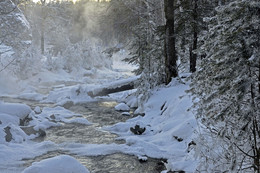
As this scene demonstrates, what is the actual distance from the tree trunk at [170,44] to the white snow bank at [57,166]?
7066mm

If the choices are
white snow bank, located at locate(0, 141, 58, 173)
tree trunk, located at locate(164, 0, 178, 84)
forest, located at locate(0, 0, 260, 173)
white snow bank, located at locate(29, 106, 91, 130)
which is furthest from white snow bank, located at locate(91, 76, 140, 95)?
white snow bank, located at locate(0, 141, 58, 173)

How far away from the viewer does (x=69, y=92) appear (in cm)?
1633

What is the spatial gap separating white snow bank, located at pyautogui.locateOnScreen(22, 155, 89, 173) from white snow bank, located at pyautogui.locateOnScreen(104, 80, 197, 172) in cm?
192

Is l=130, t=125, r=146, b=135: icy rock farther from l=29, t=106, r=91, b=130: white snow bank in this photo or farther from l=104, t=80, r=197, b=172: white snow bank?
l=29, t=106, r=91, b=130: white snow bank

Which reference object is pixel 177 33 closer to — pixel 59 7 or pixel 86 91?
pixel 86 91

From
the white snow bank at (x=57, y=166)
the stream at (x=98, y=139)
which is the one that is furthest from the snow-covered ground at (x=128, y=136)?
the stream at (x=98, y=139)

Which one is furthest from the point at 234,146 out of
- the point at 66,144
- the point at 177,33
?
the point at 177,33

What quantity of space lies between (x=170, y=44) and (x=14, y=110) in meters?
6.67

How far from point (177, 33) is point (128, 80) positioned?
4110 millimetres

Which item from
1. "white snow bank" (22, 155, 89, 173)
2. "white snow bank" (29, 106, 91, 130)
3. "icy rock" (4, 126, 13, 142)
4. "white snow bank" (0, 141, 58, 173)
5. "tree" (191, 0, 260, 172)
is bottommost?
"white snow bank" (29, 106, 91, 130)

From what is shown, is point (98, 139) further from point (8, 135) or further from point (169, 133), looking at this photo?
point (8, 135)

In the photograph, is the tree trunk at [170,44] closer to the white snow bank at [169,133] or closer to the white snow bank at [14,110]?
the white snow bank at [169,133]

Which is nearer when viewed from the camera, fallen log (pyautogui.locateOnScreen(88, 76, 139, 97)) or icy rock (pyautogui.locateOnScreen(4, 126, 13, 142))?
icy rock (pyautogui.locateOnScreen(4, 126, 13, 142))

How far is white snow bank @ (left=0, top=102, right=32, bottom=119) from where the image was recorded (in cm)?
871
